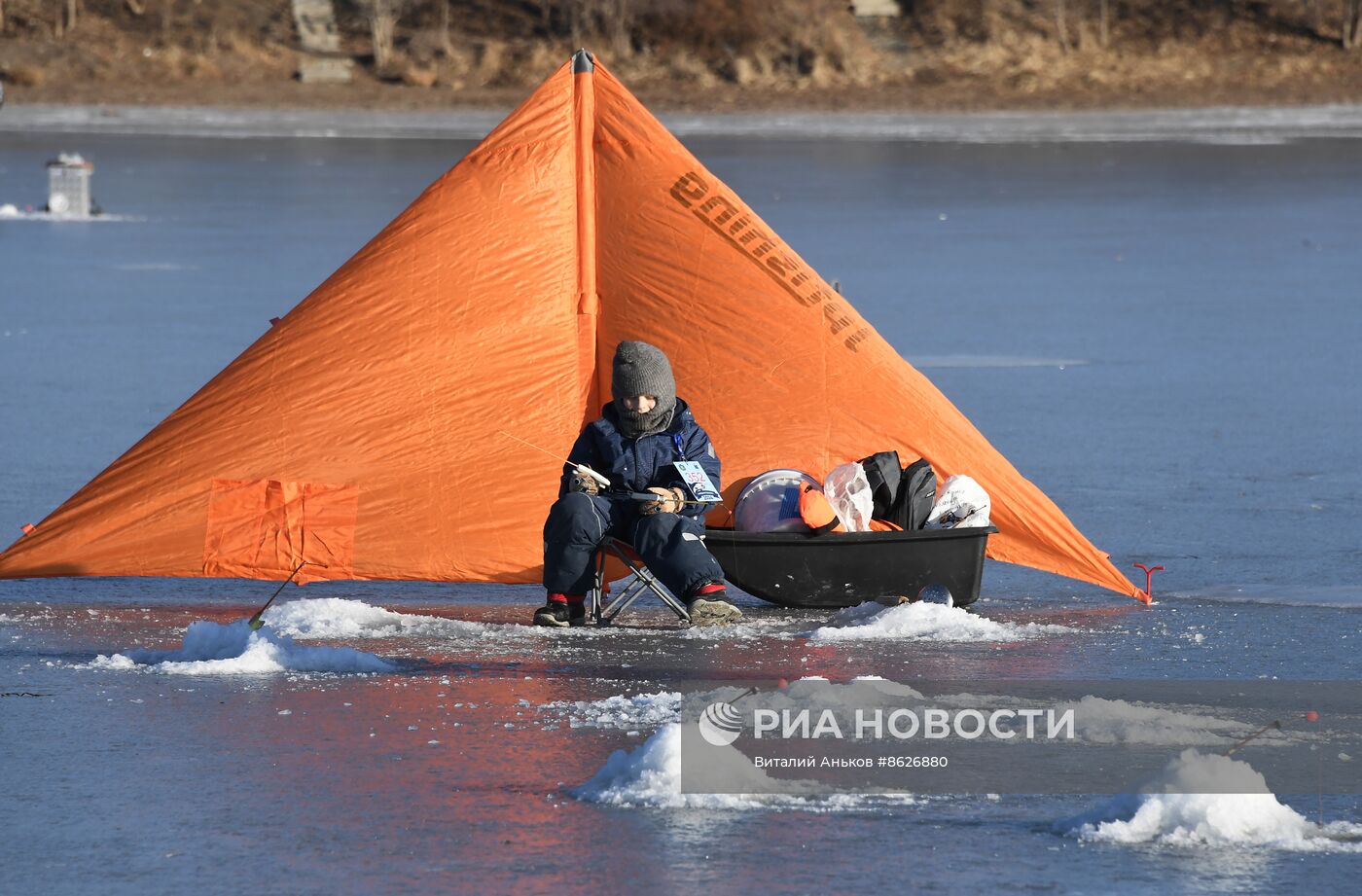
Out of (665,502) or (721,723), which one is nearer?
(721,723)

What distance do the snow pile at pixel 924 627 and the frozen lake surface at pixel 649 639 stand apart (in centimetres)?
2

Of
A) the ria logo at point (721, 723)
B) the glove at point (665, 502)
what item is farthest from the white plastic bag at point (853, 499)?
the ria logo at point (721, 723)

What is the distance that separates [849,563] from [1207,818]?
2.57m

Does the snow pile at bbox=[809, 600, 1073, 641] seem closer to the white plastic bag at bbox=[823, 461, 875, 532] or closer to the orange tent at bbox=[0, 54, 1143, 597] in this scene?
the white plastic bag at bbox=[823, 461, 875, 532]

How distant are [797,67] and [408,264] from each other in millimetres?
36711

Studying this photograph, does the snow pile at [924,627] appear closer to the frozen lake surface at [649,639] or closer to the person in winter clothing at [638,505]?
the frozen lake surface at [649,639]

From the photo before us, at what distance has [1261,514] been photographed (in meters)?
8.81

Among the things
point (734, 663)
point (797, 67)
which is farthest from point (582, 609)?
point (797, 67)

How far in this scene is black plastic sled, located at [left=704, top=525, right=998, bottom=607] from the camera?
706cm

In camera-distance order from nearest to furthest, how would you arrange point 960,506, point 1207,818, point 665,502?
point 1207,818 → point 665,502 → point 960,506

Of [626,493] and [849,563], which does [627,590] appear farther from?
[849,563]

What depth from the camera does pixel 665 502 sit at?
6.77 m

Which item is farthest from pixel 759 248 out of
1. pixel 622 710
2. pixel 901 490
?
pixel 622 710

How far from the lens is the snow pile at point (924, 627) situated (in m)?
6.75
